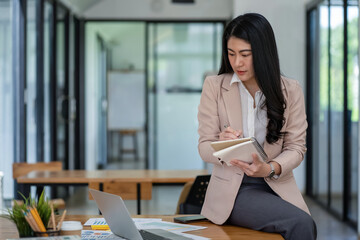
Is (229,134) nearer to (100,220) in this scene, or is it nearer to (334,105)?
(100,220)

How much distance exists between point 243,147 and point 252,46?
50 centimetres

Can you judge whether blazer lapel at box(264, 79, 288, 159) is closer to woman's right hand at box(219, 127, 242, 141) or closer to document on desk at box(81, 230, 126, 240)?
woman's right hand at box(219, 127, 242, 141)

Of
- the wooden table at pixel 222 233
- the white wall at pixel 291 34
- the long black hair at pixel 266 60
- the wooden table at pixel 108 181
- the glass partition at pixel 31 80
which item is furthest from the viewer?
the white wall at pixel 291 34

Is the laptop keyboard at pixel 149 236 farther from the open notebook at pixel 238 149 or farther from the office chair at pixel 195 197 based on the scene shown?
the office chair at pixel 195 197

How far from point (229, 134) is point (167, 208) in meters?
5.35

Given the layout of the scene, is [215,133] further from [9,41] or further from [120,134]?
[120,134]

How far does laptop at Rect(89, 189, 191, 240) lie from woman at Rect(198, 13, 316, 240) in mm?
379

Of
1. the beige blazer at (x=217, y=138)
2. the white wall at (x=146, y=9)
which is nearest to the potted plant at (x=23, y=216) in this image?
the beige blazer at (x=217, y=138)

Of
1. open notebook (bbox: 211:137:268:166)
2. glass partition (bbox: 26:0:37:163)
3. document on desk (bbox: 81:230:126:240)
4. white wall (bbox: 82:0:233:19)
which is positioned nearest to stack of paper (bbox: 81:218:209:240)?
document on desk (bbox: 81:230:126:240)

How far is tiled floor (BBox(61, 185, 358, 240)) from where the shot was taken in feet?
19.6

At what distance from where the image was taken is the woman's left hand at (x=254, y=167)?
7.48 feet

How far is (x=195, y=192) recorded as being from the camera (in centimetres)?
396

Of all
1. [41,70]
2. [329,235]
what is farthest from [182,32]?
[329,235]

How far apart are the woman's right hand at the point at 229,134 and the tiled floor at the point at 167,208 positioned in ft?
11.7
